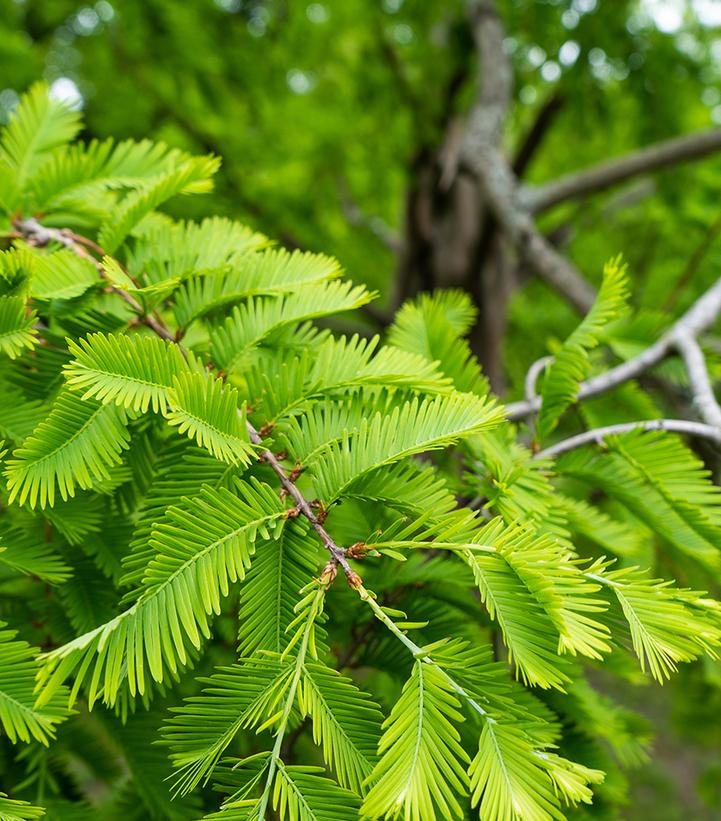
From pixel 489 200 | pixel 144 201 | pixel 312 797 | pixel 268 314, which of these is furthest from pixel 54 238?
pixel 489 200

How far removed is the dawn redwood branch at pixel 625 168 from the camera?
104 inches

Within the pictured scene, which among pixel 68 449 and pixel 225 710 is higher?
pixel 68 449

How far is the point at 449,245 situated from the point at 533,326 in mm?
1661

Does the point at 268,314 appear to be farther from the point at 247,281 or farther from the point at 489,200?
the point at 489,200

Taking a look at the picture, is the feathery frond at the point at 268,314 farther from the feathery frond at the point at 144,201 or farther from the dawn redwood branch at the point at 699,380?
the dawn redwood branch at the point at 699,380

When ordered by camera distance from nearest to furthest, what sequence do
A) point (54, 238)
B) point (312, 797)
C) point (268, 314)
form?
point (312, 797)
point (268, 314)
point (54, 238)

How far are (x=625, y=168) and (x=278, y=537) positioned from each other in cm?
Result: 278

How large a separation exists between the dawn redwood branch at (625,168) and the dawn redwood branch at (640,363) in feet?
5.17

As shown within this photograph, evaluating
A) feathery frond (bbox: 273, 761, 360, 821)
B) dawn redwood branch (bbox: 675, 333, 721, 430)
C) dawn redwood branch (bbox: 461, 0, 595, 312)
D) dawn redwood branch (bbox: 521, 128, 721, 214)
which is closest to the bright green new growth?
feathery frond (bbox: 273, 761, 360, 821)

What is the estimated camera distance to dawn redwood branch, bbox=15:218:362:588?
682 millimetres

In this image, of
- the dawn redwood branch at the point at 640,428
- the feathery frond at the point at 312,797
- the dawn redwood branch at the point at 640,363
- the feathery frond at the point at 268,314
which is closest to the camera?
the feathery frond at the point at 312,797

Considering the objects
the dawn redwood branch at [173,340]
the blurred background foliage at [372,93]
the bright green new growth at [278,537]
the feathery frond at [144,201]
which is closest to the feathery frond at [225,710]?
the bright green new growth at [278,537]

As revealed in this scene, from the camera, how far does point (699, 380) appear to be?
1174mm

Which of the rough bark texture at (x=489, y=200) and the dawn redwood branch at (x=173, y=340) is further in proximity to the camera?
the rough bark texture at (x=489, y=200)
